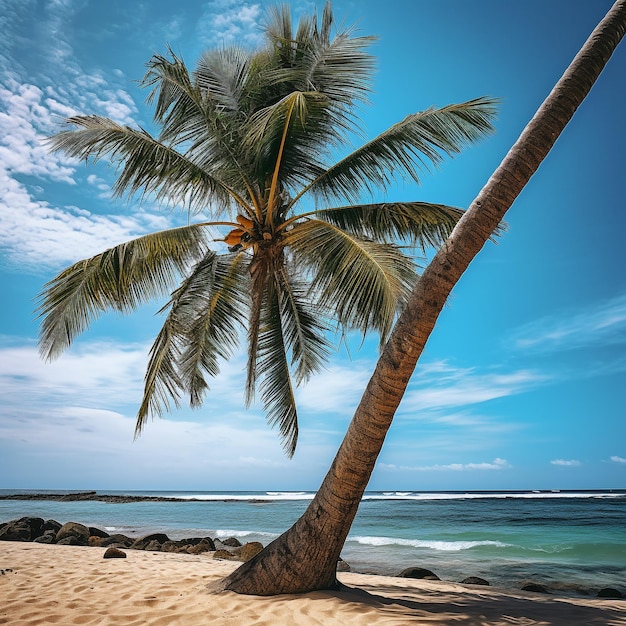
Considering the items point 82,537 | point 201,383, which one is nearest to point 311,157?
point 201,383

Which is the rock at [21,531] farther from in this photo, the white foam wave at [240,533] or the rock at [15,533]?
the white foam wave at [240,533]

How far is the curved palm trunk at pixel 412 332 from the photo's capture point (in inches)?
201

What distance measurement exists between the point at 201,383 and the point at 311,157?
474 cm

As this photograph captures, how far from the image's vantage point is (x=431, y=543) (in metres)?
18.0

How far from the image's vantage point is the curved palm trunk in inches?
201

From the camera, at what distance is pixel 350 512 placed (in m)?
5.57

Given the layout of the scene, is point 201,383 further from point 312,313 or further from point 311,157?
point 311,157

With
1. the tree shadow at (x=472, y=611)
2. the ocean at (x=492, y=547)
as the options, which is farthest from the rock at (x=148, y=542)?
the tree shadow at (x=472, y=611)

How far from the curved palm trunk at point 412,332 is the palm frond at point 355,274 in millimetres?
1604

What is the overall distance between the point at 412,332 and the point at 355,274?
260 cm

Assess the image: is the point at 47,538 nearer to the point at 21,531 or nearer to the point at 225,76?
the point at 21,531

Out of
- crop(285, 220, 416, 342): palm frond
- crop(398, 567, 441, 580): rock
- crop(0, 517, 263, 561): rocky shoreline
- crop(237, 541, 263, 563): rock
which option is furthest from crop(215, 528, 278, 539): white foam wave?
crop(285, 220, 416, 342): palm frond

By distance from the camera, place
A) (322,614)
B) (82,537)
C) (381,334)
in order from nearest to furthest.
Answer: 1. (322,614)
2. (381,334)
3. (82,537)

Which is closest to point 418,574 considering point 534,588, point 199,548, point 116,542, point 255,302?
point 534,588
